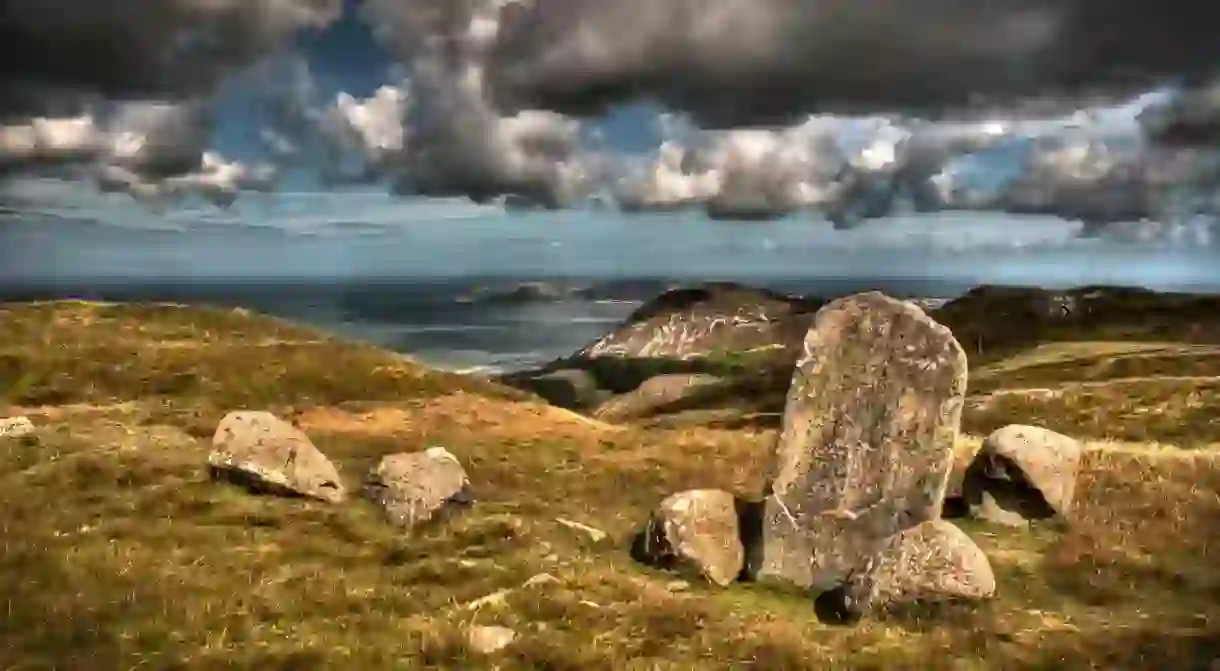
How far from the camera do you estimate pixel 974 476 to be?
2083 cm

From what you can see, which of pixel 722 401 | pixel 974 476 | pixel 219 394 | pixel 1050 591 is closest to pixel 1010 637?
pixel 1050 591

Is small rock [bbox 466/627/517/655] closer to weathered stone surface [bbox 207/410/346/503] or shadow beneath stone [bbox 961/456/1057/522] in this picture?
weathered stone surface [bbox 207/410/346/503]

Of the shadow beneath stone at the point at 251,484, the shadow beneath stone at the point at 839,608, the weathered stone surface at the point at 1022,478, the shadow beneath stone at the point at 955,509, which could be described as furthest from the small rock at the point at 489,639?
the weathered stone surface at the point at 1022,478

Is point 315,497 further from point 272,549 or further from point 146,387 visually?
point 146,387

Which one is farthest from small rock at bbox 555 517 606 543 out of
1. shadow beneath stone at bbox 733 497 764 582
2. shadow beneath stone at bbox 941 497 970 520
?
shadow beneath stone at bbox 941 497 970 520

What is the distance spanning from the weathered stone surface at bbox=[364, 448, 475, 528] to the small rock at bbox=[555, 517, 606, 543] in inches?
97.5

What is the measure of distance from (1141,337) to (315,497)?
17378 cm

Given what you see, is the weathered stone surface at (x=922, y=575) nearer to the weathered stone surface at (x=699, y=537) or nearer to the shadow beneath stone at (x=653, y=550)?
the weathered stone surface at (x=699, y=537)

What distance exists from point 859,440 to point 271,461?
1359cm

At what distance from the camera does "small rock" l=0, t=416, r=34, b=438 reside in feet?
86.8

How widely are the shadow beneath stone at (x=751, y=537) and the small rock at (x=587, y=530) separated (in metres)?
3.05

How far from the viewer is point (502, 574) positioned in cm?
1617

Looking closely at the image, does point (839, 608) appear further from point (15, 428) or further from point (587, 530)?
point (15, 428)

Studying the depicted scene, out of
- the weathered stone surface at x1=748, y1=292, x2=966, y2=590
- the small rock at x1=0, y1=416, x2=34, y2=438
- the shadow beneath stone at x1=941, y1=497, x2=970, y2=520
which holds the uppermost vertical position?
the weathered stone surface at x1=748, y1=292, x2=966, y2=590
